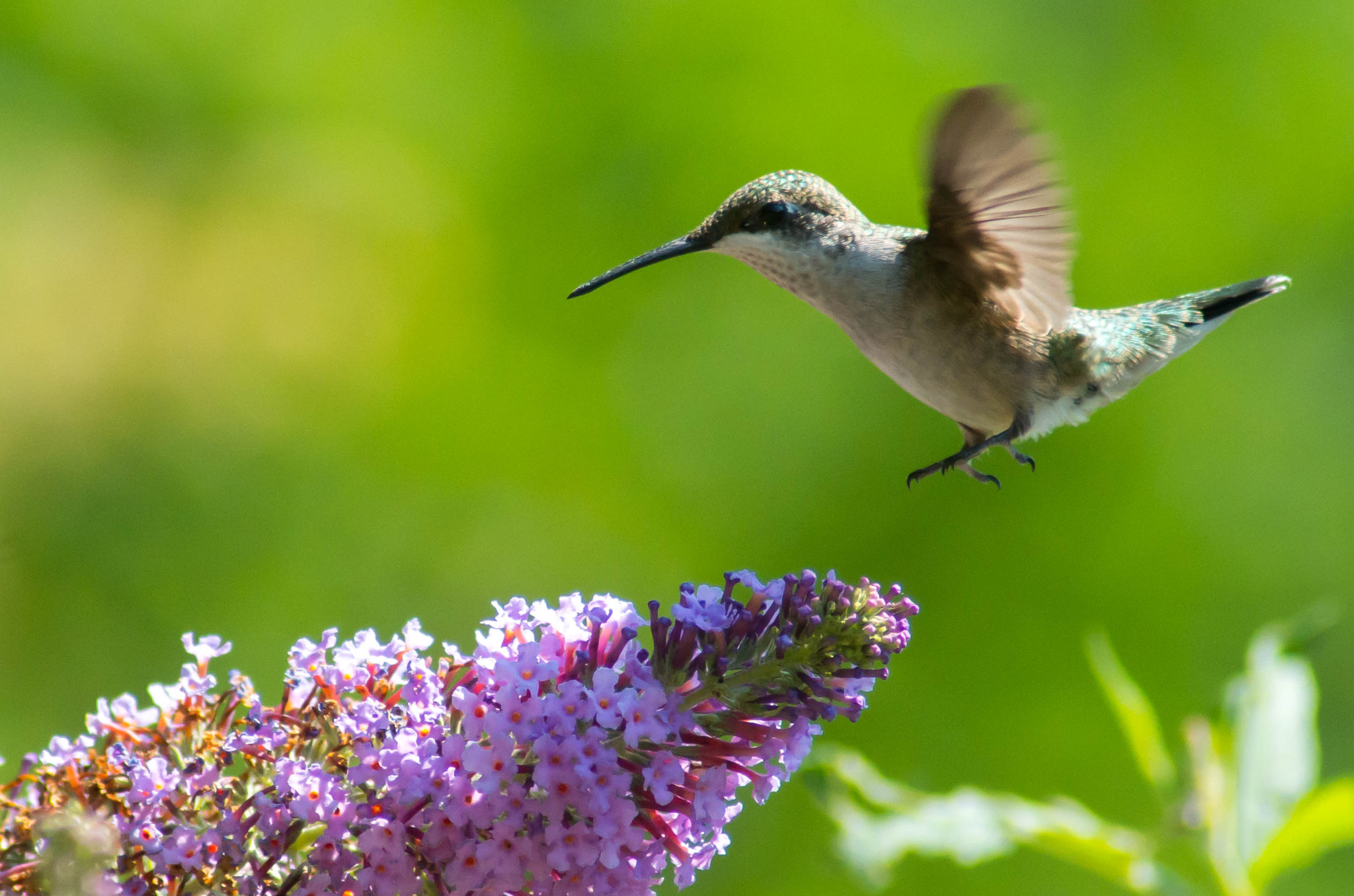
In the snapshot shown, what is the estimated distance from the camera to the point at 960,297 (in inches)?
87.2

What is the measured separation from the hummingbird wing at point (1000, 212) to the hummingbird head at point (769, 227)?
308mm

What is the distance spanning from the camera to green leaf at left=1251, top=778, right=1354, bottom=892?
190cm

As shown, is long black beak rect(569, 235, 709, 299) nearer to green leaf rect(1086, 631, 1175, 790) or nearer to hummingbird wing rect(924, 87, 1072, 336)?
hummingbird wing rect(924, 87, 1072, 336)

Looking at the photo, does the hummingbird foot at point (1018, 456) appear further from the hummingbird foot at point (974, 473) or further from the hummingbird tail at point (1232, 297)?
the hummingbird tail at point (1232, 297)

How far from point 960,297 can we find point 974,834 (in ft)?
3.24

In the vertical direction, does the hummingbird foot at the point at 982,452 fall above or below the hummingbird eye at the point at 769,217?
below

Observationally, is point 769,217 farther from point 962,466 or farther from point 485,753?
point 485,753

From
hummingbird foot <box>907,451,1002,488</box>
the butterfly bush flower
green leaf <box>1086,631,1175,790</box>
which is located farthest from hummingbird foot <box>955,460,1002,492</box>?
the butterfly bush flower

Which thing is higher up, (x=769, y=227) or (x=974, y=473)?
(x=769, y=227)

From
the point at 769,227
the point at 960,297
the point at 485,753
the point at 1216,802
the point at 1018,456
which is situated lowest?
the point at 1216,802

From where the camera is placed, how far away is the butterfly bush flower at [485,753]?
1402 mm

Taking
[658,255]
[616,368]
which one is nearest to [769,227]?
[658,255]

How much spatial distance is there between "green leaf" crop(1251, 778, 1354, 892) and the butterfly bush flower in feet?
3.05

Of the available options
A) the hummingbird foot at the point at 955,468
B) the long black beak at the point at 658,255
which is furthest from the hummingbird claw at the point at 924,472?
the long black beak at the point at 658,255
